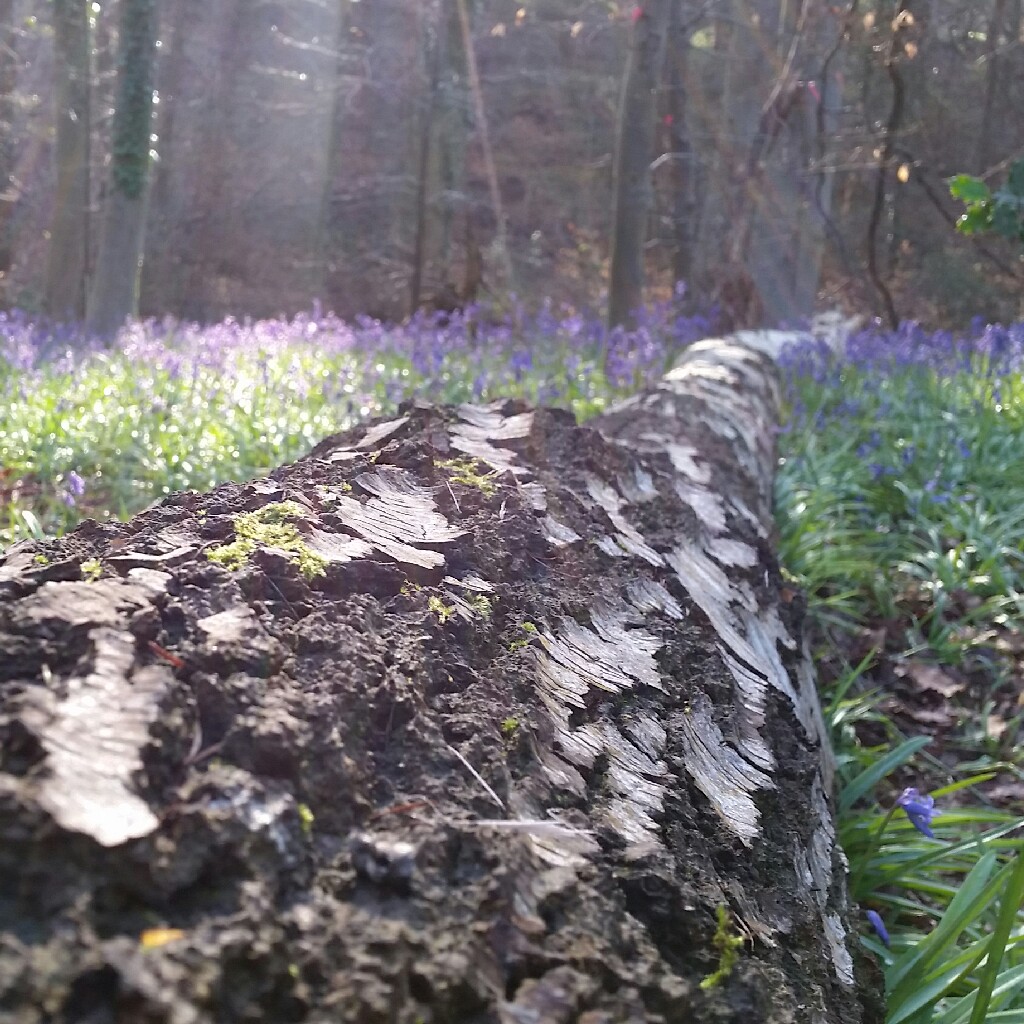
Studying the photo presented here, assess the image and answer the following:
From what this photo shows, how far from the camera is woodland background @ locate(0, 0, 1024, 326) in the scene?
966 cm

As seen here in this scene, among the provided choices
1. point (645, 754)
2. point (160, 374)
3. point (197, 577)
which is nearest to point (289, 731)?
point (197, 577)

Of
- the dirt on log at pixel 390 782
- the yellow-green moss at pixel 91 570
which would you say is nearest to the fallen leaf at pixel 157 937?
the dirt on log at pixel 390 782

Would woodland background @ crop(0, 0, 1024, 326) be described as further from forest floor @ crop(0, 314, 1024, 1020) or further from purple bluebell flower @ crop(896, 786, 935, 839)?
purple bluebell flower @ crop(896, 786, 935, 839)

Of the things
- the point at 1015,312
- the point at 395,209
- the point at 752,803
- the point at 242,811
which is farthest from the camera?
the point at 395,209

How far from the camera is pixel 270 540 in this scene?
3.76ft

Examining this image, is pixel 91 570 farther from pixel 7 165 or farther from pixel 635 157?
pixel 7 165

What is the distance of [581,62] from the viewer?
818 inches

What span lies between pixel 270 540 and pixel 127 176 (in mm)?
9092

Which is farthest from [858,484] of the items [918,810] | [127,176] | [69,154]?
[69,154]

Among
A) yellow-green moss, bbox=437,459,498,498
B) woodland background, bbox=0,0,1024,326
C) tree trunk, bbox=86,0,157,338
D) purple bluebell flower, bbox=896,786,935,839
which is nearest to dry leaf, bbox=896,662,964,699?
purple bluebell flower, bbox=896,786,935,839

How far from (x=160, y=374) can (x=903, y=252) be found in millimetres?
15519

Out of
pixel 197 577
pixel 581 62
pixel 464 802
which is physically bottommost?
pixel 464 802

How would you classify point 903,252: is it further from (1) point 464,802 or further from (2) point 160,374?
(1) point 464,802

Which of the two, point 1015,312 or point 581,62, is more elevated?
point 581,62
